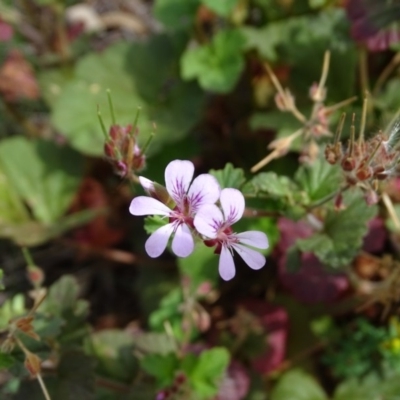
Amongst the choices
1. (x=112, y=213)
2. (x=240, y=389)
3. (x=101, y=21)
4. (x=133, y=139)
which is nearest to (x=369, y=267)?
(x=240, y=389)

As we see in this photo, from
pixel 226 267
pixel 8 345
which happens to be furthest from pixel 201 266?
pixel 226 267

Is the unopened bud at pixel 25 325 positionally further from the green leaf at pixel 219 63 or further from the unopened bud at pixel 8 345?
the green leaf at pixel 219 63

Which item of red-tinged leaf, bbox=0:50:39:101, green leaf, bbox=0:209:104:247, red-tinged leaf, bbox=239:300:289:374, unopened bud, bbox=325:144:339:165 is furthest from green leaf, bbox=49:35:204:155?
unopened bud, bbox=325:144:339:165

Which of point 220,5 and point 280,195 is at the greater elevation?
point 220,5

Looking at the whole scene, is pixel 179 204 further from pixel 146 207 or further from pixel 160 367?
pixel 160 367

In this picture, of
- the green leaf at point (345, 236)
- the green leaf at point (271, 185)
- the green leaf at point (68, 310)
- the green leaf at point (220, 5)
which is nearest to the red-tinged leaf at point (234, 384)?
the green leaf at point (68, 310)

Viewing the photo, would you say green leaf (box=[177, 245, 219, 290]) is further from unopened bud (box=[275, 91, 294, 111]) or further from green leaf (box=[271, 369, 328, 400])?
unopened bud (box=[275, 91, 294, 111])
